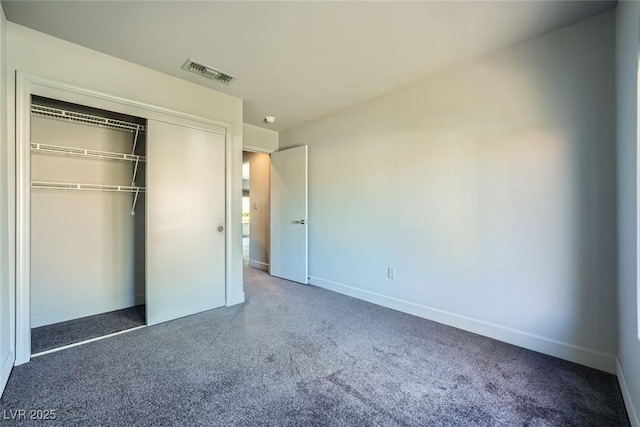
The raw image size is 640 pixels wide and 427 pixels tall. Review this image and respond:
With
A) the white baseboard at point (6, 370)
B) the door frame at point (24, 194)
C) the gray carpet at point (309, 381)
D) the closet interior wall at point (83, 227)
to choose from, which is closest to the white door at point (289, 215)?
the gray carpet at point (309, 381)

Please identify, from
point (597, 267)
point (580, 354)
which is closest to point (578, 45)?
point (597, 267)

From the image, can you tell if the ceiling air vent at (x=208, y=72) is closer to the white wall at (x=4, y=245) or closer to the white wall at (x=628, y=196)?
the white wall at (x=4, y=245)

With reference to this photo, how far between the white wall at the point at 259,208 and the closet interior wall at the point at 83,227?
210cm

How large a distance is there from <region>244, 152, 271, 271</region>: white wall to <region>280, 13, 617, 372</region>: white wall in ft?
6.72

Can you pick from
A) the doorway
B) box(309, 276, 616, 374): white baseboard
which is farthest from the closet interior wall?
box(309, 276, 616, 374): white baseboard

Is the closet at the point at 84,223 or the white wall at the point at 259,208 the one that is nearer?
the closet at the point at 84,223

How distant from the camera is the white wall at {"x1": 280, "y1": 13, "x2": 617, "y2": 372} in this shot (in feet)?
6.27

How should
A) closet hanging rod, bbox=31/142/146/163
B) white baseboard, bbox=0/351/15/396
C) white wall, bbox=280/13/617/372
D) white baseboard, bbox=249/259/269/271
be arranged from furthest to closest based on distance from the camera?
white baseboard, bbox=249/259/269/271
closet hanging rod, bbox=31/142/146/163
white wall, bbox=280/13/617/372
white baseboard, bbox=0/351/15/396

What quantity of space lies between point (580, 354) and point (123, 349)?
11.1 ft

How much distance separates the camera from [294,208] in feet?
13.6

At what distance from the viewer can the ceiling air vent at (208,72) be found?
2.51 meters

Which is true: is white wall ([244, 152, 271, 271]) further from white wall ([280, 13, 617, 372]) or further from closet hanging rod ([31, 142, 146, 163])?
closet hanging rod ([31, 142, 146, 163])

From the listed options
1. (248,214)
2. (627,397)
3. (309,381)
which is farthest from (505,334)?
(248,214)

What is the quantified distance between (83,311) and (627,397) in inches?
169
